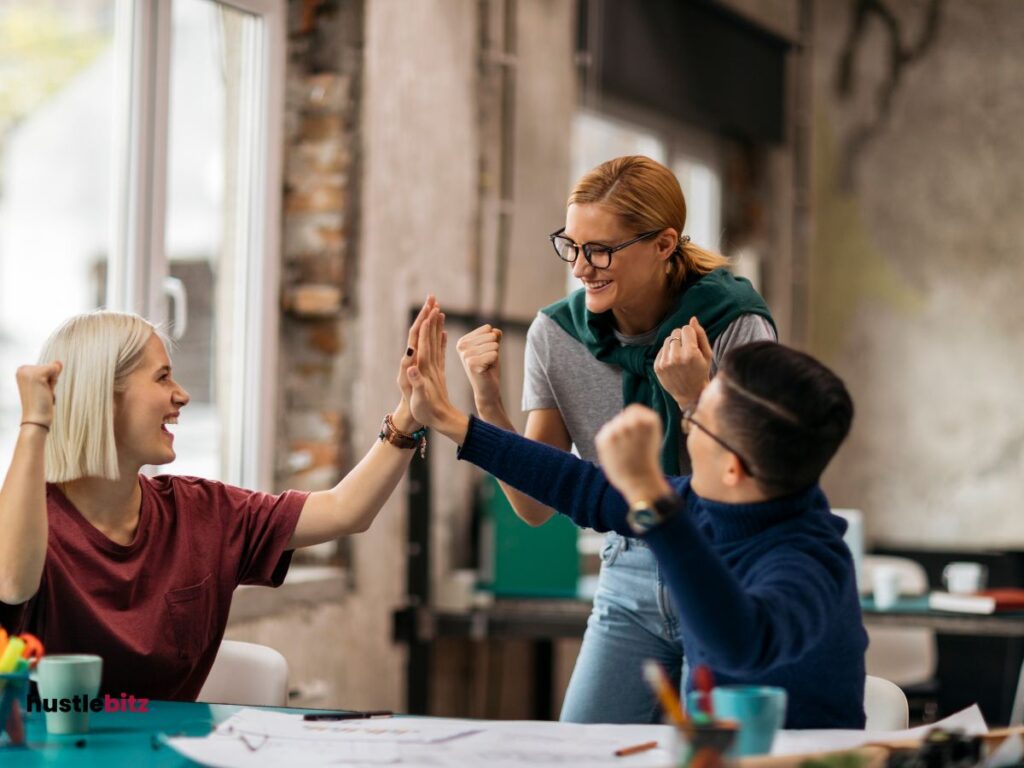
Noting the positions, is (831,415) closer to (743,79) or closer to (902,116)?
(743,79)

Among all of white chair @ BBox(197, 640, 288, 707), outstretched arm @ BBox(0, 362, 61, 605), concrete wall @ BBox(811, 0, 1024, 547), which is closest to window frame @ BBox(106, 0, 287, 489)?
white chair @ BBox(197, 640, 288, 707)

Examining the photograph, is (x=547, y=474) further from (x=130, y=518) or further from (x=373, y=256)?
(x=373, y=256)

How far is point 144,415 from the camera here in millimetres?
2053

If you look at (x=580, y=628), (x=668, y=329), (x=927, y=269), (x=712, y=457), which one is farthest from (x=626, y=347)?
(x=927, y=269)

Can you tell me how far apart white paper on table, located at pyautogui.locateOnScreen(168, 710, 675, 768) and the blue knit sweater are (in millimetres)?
133

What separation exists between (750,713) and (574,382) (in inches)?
40.3

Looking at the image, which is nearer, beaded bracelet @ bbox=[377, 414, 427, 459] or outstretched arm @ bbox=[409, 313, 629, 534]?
outstretched arm @ bbox=[409, 313, 629, 534]

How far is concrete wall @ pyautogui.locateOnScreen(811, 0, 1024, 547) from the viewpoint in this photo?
20.7 feet

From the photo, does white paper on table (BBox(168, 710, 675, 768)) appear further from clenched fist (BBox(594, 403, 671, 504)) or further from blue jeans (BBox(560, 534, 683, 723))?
blue jeans (BBox(560, 534, 683, 723))

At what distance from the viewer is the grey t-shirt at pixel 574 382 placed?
90.7 inches

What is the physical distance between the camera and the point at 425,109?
416cm

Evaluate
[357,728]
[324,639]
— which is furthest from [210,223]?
[357,728]

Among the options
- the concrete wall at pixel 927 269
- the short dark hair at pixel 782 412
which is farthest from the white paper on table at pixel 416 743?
the concrete wall at pixel 927 269

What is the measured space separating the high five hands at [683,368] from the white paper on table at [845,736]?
1.89 feet
